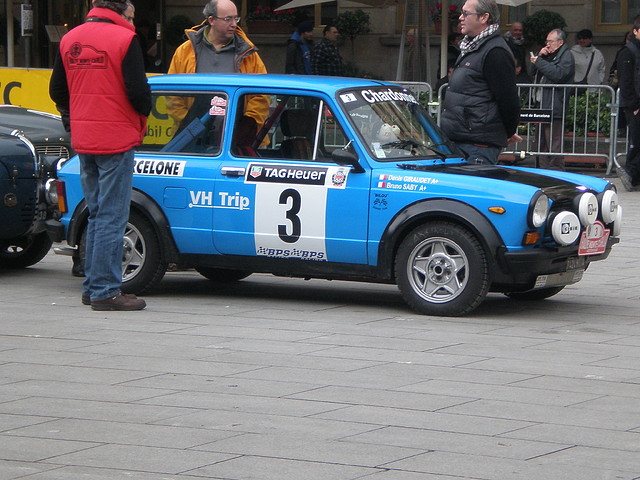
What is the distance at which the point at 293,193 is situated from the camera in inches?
335

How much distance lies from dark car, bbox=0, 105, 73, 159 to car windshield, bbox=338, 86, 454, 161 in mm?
3044

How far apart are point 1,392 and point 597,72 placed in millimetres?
13885

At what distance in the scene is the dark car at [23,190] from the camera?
32.2ft

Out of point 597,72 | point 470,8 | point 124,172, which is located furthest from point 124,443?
point 597,72

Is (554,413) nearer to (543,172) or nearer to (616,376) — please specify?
(616,376)

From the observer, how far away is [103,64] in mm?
8281

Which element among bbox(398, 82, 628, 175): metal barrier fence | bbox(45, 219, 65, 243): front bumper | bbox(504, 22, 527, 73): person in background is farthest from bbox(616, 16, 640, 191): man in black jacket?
bbox(45, 219, 65, 243): front bumper

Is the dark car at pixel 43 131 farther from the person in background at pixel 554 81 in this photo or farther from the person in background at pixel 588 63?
the person in background at pixel 588 63

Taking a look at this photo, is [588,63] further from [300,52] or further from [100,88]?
[100,88]

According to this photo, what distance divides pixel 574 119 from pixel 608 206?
27.1 feet

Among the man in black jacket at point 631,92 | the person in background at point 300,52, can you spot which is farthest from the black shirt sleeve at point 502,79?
the person in background at point 300,52

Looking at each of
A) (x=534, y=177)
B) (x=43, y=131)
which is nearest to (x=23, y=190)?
(x=43, y=131)

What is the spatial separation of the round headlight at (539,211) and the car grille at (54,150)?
14.6 ft

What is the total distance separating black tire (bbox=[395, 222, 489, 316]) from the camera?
8.09 meters
